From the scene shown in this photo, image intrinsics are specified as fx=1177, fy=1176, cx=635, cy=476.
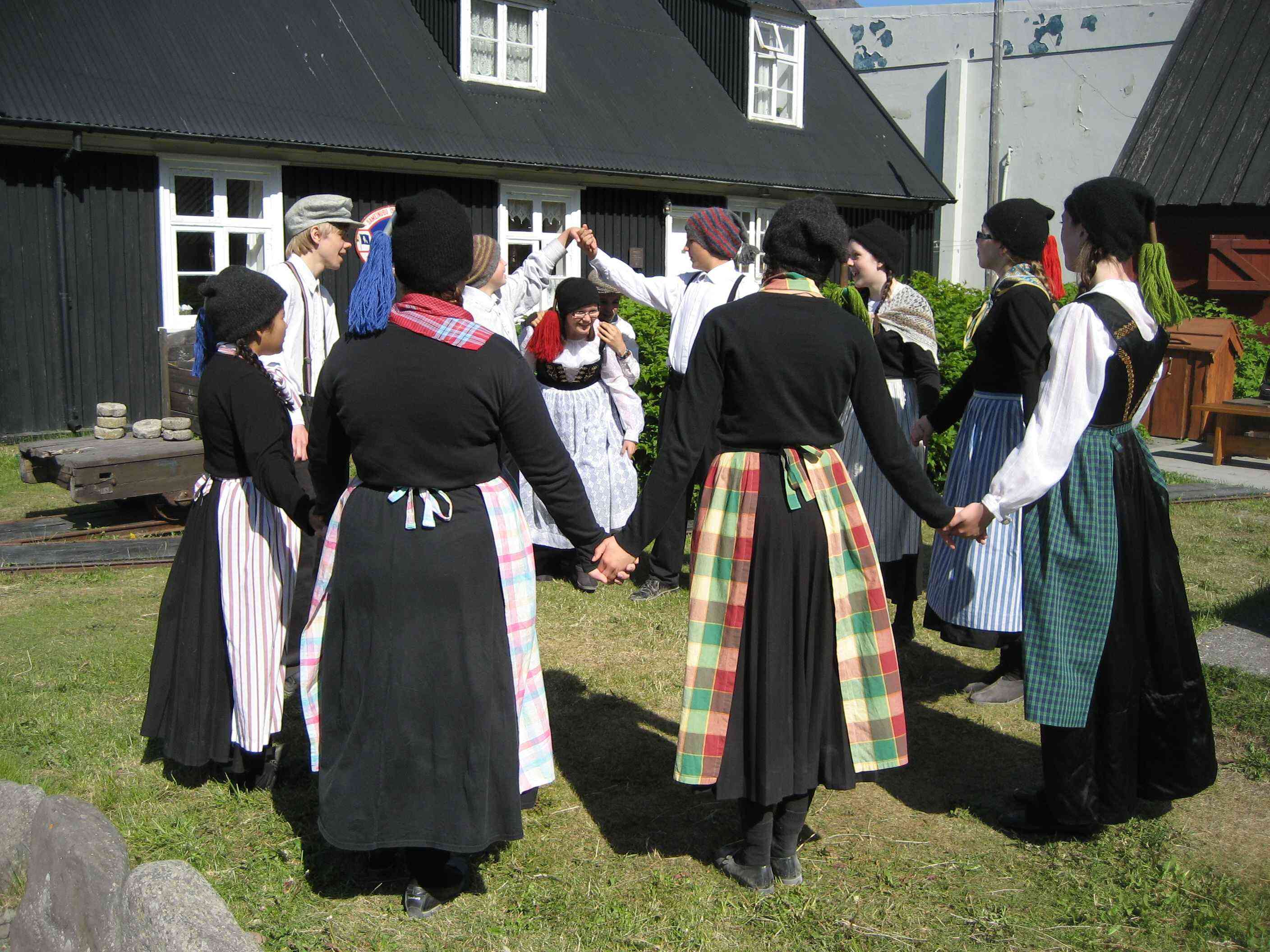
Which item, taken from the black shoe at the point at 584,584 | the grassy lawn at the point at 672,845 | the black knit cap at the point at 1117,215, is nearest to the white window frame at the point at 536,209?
the black shoe at the point at 584,584

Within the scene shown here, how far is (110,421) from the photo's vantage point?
26.2ft

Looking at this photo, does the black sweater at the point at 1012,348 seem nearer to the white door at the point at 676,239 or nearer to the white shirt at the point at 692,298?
the white shirt at the point at 692,298

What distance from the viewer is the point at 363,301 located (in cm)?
303

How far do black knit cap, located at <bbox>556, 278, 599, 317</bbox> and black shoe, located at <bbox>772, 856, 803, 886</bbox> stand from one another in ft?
11.8

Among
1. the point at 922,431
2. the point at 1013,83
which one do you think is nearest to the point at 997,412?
the point at 922,431

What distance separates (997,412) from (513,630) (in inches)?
92.4

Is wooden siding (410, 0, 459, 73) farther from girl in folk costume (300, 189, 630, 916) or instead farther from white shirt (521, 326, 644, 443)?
girl in folk costume (300, 189, 630, 916)

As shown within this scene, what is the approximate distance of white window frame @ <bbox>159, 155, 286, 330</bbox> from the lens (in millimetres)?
11633

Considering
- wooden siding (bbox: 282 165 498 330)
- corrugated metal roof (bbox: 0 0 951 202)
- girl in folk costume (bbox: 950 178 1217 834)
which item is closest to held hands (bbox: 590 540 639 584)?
girl in folk costume (bbox: 950 178 1217 834)

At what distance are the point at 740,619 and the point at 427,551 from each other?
0.89 metres

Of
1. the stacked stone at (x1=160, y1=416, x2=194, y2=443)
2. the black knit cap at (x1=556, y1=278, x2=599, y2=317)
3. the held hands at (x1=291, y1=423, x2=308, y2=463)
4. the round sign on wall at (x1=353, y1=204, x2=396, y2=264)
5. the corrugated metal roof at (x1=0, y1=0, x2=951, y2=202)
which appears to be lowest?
the stacked stone at (x1=160, y1=416, x2=194, y2=443)

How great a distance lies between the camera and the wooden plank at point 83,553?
6.64 meters

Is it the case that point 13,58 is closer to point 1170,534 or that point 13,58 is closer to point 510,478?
point 510,478

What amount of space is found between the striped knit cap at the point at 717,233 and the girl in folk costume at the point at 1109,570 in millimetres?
2348
